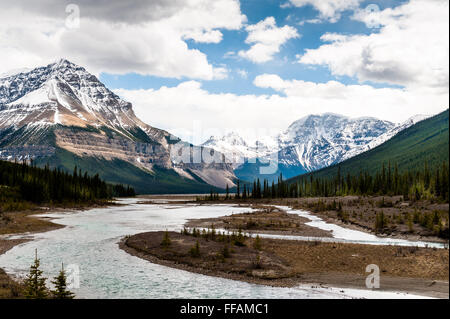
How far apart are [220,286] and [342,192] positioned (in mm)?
159417

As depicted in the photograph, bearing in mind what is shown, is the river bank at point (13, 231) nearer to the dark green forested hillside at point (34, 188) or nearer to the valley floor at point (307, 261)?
the dark green forested hillside at point (34, 188)

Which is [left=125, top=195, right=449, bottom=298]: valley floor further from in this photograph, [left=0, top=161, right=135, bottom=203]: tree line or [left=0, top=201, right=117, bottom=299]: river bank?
[left=0, top=161, right=135, bottom=203]: tree line

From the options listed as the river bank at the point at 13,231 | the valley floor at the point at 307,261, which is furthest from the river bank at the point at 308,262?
the river bank at the point at 13,231

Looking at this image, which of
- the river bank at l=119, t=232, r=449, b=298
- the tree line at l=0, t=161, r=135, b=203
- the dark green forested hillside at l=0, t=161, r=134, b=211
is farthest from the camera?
the tree line at l=0, t=161, r=135, b=203

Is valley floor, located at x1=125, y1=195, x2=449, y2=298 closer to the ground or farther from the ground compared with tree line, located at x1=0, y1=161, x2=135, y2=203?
closer to the ground

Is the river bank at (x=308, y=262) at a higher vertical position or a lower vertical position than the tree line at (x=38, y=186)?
lower

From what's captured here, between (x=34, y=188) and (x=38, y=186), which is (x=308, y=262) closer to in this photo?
(x=34, y=188)

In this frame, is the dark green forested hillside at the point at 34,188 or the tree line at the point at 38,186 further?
the tree line at the point at 38,186

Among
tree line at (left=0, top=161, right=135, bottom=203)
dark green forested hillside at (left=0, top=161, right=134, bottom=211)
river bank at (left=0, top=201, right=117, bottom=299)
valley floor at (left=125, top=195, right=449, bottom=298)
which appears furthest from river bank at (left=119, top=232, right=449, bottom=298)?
tree line at (left=0, top=161, right=135, bottom=203)

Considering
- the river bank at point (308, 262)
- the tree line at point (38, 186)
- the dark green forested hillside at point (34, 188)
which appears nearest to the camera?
the river bank at point (308, 262)

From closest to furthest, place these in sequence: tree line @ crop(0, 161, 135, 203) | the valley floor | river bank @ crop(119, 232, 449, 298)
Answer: river bank @ crop(119, 232, 449, 298) < the valley floor < tree line @ crop(0, 161, 135, 203)
